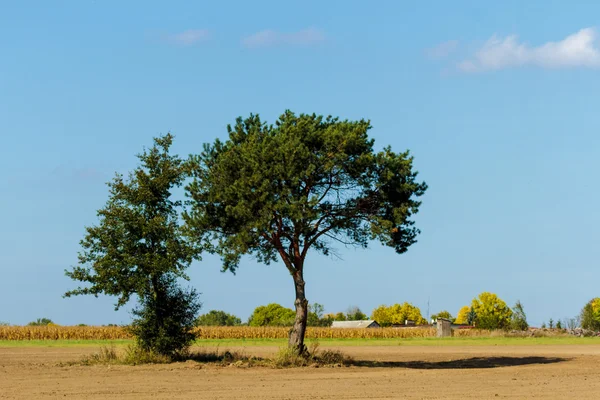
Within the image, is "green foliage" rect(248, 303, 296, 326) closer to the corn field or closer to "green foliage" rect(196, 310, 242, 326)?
"green foliage" rect(196, 310, 242, 326)

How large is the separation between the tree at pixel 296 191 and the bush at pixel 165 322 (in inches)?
105

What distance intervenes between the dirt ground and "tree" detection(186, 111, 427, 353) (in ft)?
17.2

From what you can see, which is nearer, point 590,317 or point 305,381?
point 305,381

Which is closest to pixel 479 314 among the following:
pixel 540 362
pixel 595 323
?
pixel 595 323

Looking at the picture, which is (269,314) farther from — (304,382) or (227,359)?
(304,382)

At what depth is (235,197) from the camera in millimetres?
33656

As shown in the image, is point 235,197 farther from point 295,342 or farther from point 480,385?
point 480,385

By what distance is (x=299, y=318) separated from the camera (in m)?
34.8

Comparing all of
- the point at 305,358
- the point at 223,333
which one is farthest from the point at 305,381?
the point at 223,333

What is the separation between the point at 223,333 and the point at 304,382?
65.5 metres

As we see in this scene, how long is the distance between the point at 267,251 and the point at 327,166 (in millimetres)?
5116

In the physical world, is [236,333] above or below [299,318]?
below

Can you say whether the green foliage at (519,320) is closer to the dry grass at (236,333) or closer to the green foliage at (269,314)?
the dry grass at (236,333)

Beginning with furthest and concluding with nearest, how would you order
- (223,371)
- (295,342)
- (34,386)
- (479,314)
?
(479,314)
(295,342)
(223,371)
(34,386)
